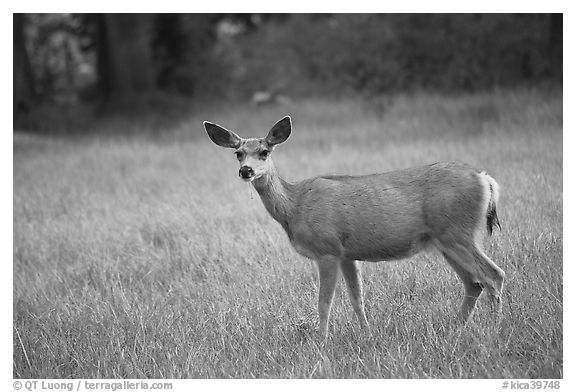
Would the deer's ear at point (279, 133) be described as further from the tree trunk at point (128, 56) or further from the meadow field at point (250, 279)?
the tree trunk at point (128, 56)

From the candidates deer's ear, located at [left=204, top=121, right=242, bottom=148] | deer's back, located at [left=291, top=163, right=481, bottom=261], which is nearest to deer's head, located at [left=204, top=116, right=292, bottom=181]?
deer's ear, located at [left=204, top=121, right=242, bottom=148]

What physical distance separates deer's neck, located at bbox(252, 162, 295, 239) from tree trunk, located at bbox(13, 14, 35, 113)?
17256 millimetres

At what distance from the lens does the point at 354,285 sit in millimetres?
5191

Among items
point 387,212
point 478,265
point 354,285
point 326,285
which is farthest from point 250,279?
point 478,265

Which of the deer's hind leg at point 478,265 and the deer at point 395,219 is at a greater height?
the deer at point 395,219

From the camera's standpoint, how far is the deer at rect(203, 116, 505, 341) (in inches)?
189

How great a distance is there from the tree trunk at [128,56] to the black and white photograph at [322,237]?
10.7ft

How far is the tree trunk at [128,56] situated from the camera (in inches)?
796

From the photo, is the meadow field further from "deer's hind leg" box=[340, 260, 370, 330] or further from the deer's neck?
the deer's neck

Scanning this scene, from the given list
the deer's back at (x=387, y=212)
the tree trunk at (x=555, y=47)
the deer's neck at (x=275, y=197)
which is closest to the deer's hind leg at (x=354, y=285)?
the deer's back at (x=387, y=212)

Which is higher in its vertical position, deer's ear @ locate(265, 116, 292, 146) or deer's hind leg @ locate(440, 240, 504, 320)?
deer's ear @ locate(265, 116, 292, 146)

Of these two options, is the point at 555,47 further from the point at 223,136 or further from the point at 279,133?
the point at 223,136

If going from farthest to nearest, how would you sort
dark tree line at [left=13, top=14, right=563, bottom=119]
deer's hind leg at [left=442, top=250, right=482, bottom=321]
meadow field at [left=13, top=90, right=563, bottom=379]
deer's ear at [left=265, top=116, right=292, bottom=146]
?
dark tree line at [left=13, top=14, right=563, bottom=119], deer's ear at [left=265, top=116, right=292, bottom=146], deer's hind leg at [left=442, top=250, right=482, bottom=321], meadow field at [left=13, top=90, right=563, bottom=379]
